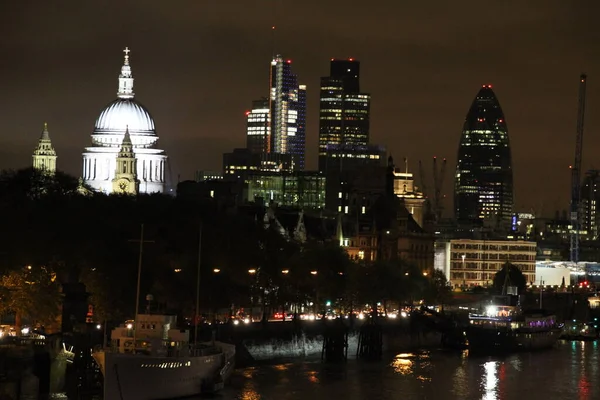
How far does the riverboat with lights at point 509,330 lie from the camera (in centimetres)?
15388

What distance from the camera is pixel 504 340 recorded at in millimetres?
155500

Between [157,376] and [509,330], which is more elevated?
[509,330]

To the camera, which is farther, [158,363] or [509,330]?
[509,330]

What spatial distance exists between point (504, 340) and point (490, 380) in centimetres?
3557

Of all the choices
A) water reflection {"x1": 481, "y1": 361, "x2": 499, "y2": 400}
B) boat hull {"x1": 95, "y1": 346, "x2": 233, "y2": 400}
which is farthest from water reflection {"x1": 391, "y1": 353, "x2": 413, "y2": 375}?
boat hull {"x1": 95, "y1": 346, "x2": 233, "y2": 400}

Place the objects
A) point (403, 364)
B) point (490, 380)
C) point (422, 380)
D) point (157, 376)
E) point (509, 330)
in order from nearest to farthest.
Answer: point (157, 376)
point (422, 380)
point (490, 380)
point (403, 364)
point (509, 330)

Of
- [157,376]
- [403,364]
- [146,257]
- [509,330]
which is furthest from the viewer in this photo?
[509,330]

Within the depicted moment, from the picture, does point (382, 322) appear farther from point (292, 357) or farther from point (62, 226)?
point (62, 226)

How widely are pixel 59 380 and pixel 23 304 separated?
36.4 feet

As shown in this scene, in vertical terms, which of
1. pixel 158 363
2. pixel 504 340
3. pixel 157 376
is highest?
pixel 504 340

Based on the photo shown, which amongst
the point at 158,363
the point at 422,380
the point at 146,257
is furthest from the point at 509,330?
the point at 158,363

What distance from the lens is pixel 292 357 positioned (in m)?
126

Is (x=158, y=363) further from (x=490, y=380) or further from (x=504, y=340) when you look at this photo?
(x=504, y=340)

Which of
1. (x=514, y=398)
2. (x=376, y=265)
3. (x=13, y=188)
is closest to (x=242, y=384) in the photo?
(x=514, y=398)
